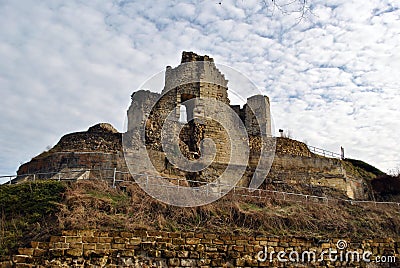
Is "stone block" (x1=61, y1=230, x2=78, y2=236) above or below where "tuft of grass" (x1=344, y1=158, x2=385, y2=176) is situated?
below

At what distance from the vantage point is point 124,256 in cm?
941

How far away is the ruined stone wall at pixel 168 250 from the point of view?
29.6 feet

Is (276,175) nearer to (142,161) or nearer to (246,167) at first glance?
(246,167)

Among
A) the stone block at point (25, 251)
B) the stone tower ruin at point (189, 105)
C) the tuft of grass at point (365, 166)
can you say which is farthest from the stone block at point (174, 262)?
the tuft of grass at point (365, 166)

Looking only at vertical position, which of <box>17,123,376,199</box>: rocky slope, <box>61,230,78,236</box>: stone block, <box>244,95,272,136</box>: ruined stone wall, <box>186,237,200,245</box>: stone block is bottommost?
<box>186,237,200,245</box>: stone block

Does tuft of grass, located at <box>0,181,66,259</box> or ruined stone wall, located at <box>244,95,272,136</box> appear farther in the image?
ruined stone wall, located at <box>244,95,272,136</box>

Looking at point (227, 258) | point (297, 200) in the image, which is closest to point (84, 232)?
point (227, 258)

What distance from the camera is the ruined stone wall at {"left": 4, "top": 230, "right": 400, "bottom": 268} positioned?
9023 mm

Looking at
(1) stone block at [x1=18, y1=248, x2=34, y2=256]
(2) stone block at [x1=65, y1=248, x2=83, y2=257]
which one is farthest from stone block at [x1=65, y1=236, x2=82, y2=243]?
(1) stone block at [x1=18, y1=248, x2=34, y2=256]

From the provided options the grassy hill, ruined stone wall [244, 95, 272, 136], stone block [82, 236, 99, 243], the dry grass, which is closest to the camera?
stone block [82, 236, 99, 243]

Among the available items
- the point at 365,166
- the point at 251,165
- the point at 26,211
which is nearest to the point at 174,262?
the point at 26,211

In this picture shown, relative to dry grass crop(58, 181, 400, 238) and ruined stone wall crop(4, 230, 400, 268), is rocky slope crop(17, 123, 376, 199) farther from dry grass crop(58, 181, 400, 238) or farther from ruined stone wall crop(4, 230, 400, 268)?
ruined stone wall crop(4, 230, 400, 268)

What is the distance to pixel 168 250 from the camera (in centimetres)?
980

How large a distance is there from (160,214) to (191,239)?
4.26 feet
